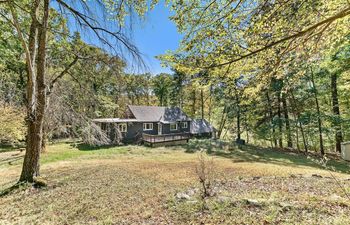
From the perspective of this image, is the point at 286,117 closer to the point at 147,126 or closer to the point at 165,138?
the point at 165,138

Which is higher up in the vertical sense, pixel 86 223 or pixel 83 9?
pixel 83 9

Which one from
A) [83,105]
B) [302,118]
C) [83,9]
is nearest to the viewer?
[83,9]

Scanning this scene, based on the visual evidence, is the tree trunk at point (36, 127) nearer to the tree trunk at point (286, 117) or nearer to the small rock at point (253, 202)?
the small rock at point (253, 202)

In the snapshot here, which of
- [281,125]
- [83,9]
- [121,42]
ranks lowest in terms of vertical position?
[281,125]

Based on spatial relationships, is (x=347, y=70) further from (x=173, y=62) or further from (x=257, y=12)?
(x=173, y=62)

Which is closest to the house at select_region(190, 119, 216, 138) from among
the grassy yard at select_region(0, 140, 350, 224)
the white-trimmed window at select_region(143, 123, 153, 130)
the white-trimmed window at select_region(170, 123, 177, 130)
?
the white-trimmed window at select_region(170, 123, 177, 130)

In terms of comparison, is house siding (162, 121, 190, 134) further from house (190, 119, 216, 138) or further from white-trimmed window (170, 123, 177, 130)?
house (190, 119, 216, 138)

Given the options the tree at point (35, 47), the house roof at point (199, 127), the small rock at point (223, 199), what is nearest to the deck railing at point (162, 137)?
the house roof at point (199, 127)

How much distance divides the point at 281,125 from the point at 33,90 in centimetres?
1923

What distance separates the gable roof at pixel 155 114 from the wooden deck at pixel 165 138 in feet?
7.94

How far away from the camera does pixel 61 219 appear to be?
3881 millimetres

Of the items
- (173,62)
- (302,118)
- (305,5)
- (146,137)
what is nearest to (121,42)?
(173,62)

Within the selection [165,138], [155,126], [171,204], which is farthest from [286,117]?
[171,204]

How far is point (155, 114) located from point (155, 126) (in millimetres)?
1536
